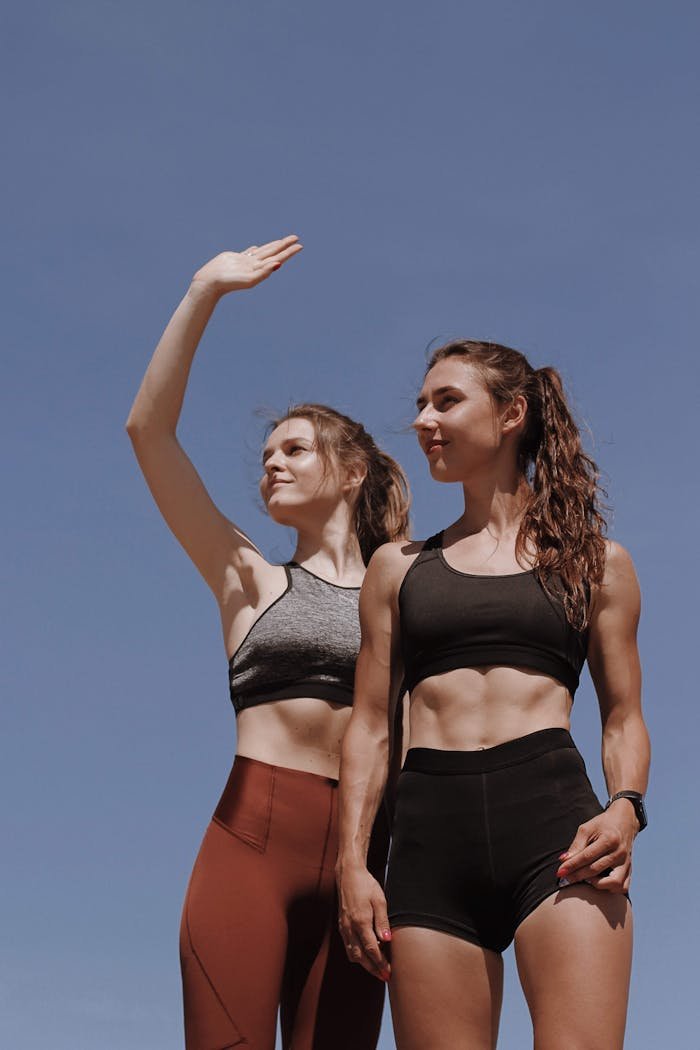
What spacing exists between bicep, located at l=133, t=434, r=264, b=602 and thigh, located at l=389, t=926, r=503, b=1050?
2.07 meters

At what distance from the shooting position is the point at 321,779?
5.34m

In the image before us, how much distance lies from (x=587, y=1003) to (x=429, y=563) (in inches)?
58.1

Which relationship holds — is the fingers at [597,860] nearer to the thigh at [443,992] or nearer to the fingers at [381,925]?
the thigh at [443,992]

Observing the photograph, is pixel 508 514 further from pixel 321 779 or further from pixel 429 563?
pixel 321 779

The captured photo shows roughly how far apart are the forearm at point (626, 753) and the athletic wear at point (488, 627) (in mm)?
181

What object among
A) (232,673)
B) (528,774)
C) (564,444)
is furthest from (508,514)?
(232,673)

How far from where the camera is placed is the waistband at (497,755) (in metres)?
4.36

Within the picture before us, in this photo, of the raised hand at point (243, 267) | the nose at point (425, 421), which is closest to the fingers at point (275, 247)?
the raised hand at point (243, 267)

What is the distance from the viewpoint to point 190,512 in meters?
5.89

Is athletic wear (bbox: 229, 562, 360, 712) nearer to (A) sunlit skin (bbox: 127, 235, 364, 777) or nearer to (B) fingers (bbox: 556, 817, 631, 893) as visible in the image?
(A) sunlit skin (bbox: 127, 235, 364, 777)

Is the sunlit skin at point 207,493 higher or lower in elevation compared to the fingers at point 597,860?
higher

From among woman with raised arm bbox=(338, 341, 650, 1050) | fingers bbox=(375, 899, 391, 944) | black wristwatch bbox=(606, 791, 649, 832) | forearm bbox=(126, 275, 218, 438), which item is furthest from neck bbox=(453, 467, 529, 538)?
forearm bbox=(126, 275, 218, 438)

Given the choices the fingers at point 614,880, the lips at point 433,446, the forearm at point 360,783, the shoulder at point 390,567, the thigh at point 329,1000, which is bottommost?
the thigh at point 329,1000

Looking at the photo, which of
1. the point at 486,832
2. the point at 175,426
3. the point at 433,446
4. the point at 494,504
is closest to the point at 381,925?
the point at 486,832
